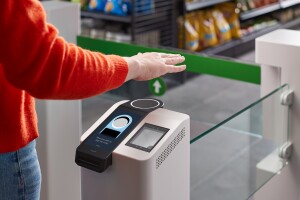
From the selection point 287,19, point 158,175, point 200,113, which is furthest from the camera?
point 287,19

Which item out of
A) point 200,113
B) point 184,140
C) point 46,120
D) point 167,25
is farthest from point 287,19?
point 184,140

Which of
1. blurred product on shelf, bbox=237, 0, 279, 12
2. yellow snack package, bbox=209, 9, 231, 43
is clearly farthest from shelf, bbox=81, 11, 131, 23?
blurred product on shelf, bbox=237, 0, 279, 12

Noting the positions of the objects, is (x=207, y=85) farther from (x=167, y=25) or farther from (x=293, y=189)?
(x=293, y=189)

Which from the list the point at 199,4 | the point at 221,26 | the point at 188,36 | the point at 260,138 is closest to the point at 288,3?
the point at 221,26

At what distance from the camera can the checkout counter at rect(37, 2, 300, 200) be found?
142 centimetres

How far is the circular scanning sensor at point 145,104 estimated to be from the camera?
1.54 m

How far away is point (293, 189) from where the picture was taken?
2098mm

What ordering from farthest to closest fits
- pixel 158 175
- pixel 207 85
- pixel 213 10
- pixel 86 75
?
pixel 213 10, pixel 207 85, pixel 158 175, pixel 86 75

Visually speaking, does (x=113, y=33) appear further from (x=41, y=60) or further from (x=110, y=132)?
(x=41, y=60)

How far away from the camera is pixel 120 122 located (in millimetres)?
1491

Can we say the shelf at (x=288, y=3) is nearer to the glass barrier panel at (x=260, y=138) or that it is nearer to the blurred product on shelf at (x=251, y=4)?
the blurred product on shelf at (x=251, y=4)

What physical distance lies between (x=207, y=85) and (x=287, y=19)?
8.33 ft

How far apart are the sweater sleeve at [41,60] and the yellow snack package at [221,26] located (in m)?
5.16

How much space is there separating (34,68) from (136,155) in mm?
314
